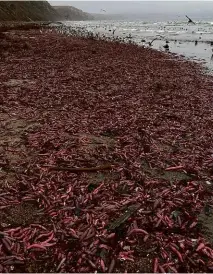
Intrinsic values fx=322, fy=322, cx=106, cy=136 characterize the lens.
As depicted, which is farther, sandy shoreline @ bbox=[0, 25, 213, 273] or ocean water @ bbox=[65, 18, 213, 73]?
ocean water @ bbox=[65, 18, 213, 73]

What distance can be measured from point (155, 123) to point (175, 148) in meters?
2.43

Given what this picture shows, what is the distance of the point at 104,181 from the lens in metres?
8.35

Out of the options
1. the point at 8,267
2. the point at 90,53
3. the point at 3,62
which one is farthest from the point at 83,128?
the point at 90,53

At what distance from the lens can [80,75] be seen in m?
22.6

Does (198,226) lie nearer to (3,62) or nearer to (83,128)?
(83,128)

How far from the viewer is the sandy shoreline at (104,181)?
5.86 meters

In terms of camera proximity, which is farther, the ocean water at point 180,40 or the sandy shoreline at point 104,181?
the ocean water at point 180,40

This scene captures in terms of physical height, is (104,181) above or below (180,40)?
above

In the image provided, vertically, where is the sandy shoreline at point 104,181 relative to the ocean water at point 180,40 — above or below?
above

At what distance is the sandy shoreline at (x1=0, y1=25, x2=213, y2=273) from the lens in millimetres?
5863

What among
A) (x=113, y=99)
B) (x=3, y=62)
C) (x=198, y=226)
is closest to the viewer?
(x=198, y=226)

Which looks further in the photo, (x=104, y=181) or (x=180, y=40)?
(x=180, y=40)

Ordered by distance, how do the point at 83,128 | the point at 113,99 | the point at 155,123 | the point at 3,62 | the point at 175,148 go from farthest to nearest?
1. the point at 3,62
2. the point at 113,99
3. the point at 155,123
4. the point at 83,128
5. the point at 175,148

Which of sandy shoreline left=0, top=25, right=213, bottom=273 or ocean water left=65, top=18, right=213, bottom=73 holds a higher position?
sandy shoreline left=0, top=25, right=213, bottom=273
